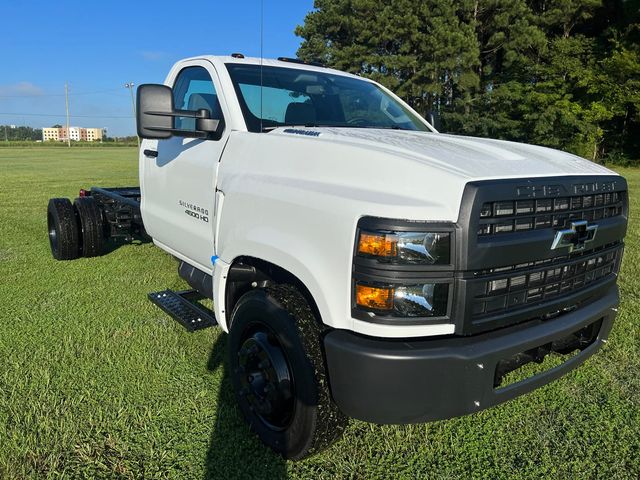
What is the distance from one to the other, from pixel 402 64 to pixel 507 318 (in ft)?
99.9

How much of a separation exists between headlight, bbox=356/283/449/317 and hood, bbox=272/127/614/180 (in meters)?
0.45

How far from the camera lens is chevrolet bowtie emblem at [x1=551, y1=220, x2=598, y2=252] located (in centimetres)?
215

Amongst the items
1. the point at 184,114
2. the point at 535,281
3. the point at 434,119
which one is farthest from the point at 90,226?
the point at 535,281

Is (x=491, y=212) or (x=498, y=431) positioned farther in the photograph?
(x=498, y=431)

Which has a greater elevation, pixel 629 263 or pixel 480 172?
pixel 480 172

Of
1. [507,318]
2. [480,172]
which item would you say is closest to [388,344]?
[507,318]

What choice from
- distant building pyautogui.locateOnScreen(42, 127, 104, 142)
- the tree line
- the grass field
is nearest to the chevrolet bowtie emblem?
the grass field

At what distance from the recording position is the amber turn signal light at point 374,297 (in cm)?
191

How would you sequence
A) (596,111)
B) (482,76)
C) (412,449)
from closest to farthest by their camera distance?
(412,449) → (596,111) → (482,76)

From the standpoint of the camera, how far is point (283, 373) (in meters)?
2.32

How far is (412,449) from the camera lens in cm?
257

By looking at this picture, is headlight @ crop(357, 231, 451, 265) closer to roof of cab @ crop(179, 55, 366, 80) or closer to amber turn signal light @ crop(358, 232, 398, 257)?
amber turn signal light @ crop(358, 232, 398, 257)

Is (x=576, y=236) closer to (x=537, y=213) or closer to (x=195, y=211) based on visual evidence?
(x=537, y=213)

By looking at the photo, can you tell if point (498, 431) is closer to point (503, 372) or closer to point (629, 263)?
point (503, 372)
